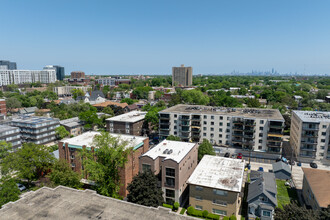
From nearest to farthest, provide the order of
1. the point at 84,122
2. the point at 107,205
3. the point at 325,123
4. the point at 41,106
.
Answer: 1. the point at 107,205
2. the point at 325,123
3. the point at 84,122
4. the point at 41,106

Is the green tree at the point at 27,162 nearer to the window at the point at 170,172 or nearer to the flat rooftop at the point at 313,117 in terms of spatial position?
the window at the point at 170,172

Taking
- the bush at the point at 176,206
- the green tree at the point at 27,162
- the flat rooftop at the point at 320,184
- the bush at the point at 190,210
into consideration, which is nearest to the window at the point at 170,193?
the bush at the point at 176,206

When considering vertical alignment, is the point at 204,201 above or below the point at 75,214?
below

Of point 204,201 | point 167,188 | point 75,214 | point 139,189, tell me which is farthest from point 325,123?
point 75,214

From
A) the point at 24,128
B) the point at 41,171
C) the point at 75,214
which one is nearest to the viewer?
the point at 75,214

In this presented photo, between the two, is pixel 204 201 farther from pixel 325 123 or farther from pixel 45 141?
pixel 45 141

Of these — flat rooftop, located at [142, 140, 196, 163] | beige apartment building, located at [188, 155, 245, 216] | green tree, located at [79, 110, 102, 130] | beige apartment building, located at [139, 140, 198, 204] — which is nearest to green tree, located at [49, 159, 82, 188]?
beige apartment building, located at [139, 140, 198, 204]

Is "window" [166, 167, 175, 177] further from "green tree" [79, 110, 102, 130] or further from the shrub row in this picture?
"green tree" [79, 110, 102, 130]
